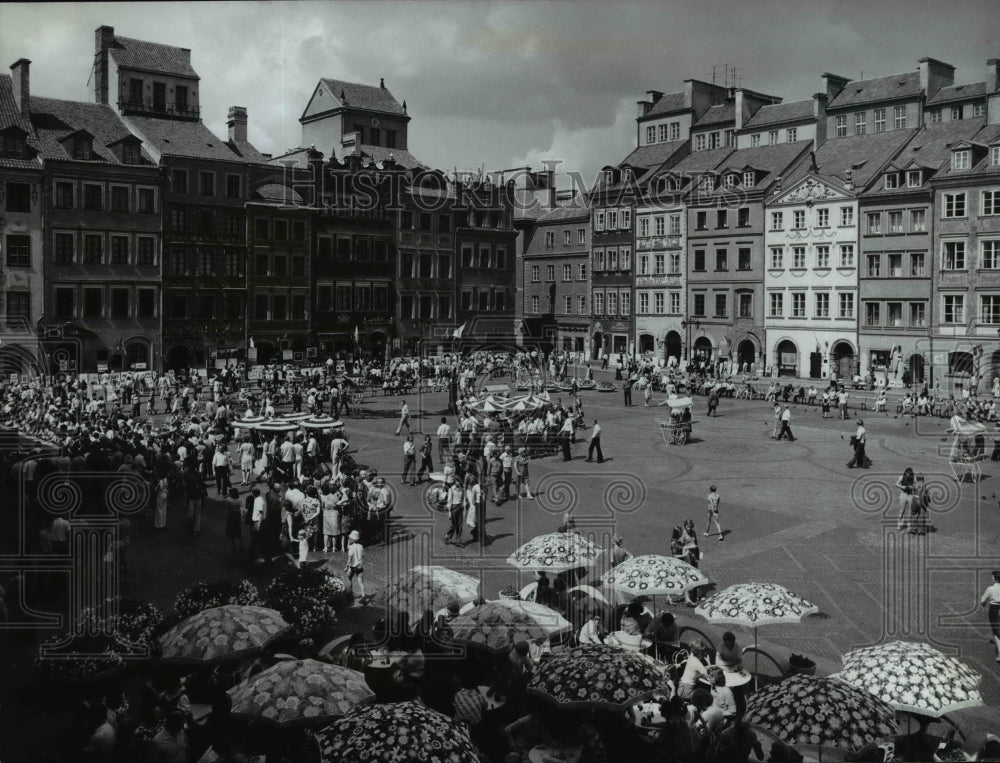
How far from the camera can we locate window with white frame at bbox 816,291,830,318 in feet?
197

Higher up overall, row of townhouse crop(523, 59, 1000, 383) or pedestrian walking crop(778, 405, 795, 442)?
row of townhouse crop(523, 59, 1000, 383)

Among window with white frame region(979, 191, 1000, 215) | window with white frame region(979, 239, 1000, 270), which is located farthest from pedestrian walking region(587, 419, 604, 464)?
window with white frame region(979, 191, 1000, 215)

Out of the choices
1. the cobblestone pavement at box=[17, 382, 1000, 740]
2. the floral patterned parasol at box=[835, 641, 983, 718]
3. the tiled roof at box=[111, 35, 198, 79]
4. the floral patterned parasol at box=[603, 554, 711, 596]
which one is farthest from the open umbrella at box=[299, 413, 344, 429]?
the tiled roof at box=[111, 35, 198, 79]

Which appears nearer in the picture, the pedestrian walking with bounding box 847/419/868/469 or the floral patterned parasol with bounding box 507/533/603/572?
the floral patterned parasol with bounding box 507/533/603/572

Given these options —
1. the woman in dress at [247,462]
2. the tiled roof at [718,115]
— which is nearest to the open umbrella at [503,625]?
the woman in dress at [247,462]

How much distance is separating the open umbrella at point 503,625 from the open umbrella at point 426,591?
1.11 meters

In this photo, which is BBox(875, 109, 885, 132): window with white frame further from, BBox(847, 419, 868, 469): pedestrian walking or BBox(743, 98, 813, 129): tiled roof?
BBox(847, 419, 868, 469): pedestrian walking

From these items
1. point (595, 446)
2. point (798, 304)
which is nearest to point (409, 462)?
point (595, 446)

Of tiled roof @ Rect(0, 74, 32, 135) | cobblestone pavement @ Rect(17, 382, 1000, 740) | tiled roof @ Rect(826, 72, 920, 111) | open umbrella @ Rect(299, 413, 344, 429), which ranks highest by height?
tiled roof @ Rect(826, 72, 920, 111)

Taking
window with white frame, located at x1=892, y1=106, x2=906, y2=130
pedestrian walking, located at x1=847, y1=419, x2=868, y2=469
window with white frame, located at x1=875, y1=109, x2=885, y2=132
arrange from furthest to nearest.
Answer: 1. window with white frame, located at x1=875, y1=109, x2=885, y2=132
2. window with white frame, located at x1=892, y1=106, x2=906, y2=130
3. pedestrian walking, located at x1=847, y1=419, x2=868, y2=469

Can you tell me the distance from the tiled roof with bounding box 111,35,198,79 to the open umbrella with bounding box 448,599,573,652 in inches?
1848

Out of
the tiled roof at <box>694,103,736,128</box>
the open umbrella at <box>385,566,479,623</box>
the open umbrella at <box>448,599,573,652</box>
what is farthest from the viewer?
the tiled roof at <box>694,103,736,128</box>

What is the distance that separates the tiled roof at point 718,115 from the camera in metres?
70.5

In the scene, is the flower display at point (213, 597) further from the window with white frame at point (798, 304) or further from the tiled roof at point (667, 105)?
the tiled roof at point (667, 105)
